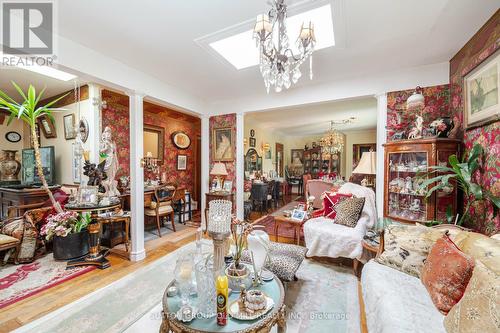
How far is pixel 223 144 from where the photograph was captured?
4.00 meters

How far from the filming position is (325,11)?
1706 millimetres

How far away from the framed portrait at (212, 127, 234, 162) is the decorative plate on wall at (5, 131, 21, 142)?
185 inches

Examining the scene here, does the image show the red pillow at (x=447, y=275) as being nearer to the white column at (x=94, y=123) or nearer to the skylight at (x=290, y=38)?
the skylight at (x=290, y=38)

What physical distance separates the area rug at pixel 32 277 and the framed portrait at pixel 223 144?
2487mm

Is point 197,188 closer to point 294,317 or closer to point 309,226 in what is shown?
point 309,226

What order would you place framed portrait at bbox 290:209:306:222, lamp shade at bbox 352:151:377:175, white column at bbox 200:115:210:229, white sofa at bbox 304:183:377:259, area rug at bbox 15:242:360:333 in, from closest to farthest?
area rug at bbox 15:242:360:333 < white sofa at bbox 304:183:377:259 < framed portrait at bbox 290:209:306:222 < lamp shade at bbox 352:151:377:175 < white column at bbox 200:115:210:229

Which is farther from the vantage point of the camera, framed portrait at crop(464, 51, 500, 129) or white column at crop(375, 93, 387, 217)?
white column at crop(375, 93, 387, 217)

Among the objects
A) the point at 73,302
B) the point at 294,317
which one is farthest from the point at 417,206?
the point at 73,302

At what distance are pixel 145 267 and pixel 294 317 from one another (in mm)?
1851

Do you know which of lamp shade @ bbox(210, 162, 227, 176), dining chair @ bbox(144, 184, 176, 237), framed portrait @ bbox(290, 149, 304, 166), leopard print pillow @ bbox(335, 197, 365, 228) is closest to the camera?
leopard print pillow @ bbox(335, 197, 365, 228)

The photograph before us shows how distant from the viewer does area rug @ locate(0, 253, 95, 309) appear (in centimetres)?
197

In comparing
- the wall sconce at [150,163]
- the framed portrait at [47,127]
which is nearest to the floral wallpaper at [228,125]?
the wall sconce at [150,163]

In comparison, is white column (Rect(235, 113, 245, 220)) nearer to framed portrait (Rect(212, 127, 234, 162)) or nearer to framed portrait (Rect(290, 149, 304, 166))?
framed portrait (Rect(212, 127, 234, 162))

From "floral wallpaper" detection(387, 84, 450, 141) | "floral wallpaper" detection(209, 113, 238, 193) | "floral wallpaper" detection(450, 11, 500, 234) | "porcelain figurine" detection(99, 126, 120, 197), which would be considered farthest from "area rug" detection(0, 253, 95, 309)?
"floral wallpaper" detection(387, 84, 450, 141)
